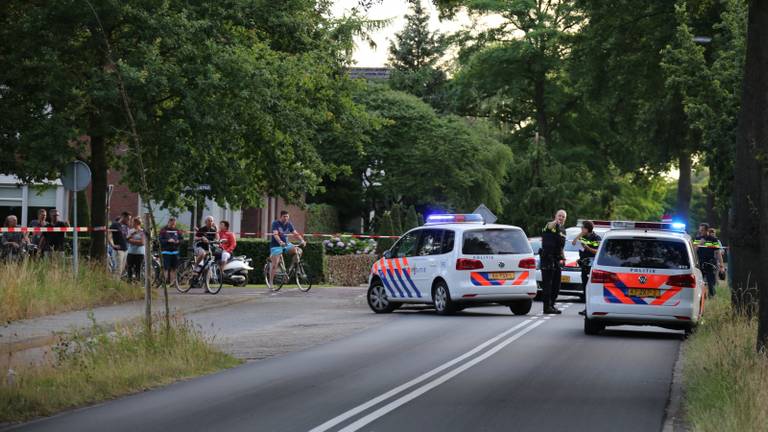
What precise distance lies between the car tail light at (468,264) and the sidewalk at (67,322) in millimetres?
5055

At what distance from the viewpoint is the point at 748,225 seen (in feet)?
62.2

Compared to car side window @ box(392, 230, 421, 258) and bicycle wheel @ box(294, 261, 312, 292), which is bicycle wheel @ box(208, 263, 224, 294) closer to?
bicycle wheel @ box(294, 261, 312, 292)

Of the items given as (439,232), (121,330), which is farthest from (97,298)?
(121,330)

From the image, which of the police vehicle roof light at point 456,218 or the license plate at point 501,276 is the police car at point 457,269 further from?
the police vehicle roof light at point 456,218

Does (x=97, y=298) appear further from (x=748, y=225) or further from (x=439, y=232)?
(x=748, y=225)

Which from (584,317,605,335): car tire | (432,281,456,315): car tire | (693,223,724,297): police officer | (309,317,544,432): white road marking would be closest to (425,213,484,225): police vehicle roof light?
(432,281,456,315): car tire

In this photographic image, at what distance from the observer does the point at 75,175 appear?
1032 inches

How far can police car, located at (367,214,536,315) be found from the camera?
81.9 feet

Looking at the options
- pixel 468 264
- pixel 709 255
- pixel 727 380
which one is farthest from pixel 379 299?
pixel 727 380

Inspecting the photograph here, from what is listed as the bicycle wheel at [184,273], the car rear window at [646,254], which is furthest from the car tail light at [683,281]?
the bicycle wheel at [184,273]

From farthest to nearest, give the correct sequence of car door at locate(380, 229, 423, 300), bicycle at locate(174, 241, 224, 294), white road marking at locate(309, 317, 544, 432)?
bicycle at locate(174, 241, 224, 294)
car door at locate(380, 229, 423, 300)
white road marking at locate(309, 317, 544, 432)

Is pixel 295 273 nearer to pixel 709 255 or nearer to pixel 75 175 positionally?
pixel 75 175

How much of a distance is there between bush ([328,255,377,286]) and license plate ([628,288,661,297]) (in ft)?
62.9

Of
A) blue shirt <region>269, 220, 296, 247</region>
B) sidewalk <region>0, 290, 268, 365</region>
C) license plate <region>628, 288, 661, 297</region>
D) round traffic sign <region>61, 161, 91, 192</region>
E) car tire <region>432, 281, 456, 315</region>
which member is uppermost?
round traffic sign <region>61, 161, 91, 192</region>
